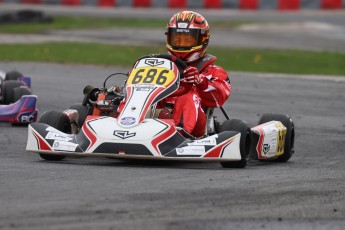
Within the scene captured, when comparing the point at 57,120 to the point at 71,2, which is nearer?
the point at 57,120

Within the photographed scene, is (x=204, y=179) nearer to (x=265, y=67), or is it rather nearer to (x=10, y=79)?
(x=10, y=79)

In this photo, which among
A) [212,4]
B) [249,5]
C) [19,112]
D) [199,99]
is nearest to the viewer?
[199,99]

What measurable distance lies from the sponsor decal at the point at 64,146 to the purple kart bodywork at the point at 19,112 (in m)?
2.85

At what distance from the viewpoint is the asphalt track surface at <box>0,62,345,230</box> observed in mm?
5188

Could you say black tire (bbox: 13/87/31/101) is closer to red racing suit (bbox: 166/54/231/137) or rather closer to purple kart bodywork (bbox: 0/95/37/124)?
purple kart bodywork (bbox: 0/95/37/124)

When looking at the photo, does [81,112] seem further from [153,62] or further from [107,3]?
[107,3]

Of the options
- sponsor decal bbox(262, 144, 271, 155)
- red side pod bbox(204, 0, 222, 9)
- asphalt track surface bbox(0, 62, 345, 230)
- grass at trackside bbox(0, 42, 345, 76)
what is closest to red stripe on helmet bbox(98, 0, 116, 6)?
red side pod bbox(204, 0, 222, 9)

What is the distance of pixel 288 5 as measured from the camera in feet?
92.4

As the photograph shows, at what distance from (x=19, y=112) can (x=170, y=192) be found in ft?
14.5

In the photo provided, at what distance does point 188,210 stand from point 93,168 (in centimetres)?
170

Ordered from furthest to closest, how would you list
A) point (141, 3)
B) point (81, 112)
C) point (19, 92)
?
1. point (141, 3)
2. point (19, 92)
3. point (81, 112)

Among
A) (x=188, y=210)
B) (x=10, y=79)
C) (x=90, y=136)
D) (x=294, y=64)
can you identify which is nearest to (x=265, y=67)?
(x=294, y=64)

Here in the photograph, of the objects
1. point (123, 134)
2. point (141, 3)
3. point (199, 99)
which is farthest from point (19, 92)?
point (141, 3)

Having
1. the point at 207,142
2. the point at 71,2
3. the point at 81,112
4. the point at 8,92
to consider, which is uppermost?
the point at 207,142
